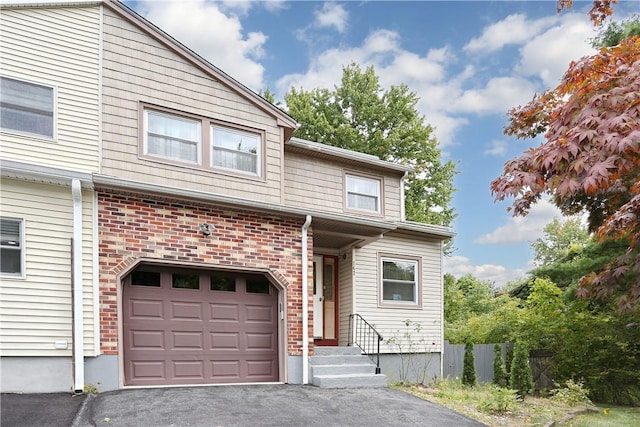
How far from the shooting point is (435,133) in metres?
25.8

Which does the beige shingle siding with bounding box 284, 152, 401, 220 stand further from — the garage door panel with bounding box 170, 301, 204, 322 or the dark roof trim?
the garage door panel with bounding box 170, 301, 204, 322

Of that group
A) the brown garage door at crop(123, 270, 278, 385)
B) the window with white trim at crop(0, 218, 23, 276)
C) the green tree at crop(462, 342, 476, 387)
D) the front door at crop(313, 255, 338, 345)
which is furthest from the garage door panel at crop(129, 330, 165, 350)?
the green tree at crop(462, 342, 476, 387)

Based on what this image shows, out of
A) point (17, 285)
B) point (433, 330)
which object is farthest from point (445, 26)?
point (17, 285)

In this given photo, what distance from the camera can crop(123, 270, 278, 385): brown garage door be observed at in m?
8.70

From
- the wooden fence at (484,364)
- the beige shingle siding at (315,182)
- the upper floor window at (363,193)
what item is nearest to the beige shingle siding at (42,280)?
the beige shingle siding at (315,182)

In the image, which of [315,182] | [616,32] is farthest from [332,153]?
[616,32]

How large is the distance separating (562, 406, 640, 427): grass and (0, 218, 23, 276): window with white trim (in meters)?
8.93

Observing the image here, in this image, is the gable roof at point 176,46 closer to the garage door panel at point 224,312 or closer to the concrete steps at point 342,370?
the garage door panel at point 224,312

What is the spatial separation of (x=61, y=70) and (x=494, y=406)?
899 cm

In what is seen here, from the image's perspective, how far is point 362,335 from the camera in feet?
39.0

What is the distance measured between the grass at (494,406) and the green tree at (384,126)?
1393 cm

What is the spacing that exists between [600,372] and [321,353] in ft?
23.7

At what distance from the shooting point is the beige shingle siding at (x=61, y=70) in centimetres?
844

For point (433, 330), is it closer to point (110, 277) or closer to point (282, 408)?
point (282, 408)
